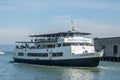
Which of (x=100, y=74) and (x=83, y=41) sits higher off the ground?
(x=83, y=41)

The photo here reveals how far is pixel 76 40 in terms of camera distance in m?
66.4

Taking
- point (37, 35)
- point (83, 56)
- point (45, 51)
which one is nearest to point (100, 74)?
point (83, 56)

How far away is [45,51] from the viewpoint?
71188 mm

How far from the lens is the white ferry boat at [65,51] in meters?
63.7

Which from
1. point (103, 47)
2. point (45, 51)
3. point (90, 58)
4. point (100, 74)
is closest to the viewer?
point (100, 74)

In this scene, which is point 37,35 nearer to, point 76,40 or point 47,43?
point 47,43

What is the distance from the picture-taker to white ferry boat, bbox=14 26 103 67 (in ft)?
209

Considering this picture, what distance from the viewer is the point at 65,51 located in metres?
65.8

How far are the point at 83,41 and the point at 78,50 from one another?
6.13ft

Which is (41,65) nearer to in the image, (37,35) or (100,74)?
(37,35)

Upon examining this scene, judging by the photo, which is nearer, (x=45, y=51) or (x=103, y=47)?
(x=45, y=51)

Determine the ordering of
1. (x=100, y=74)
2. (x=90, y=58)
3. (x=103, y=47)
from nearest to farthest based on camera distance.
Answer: (x=100, y=74), (x=90, y=58), (x=103, y=47)

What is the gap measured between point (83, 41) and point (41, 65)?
9843 millimetres

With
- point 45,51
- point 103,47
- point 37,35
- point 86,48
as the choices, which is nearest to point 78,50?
point 86,48
